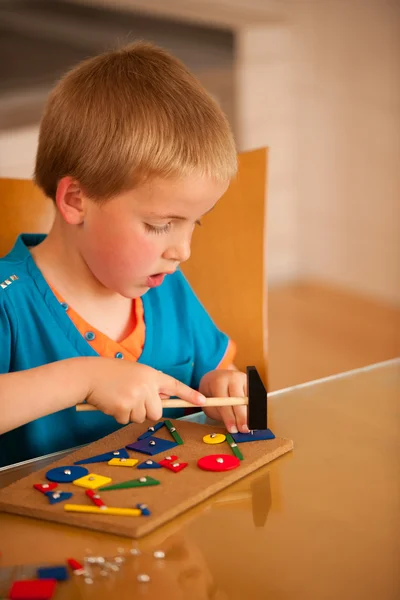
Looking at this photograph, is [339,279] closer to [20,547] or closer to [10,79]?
[10,79]

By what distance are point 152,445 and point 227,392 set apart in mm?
234

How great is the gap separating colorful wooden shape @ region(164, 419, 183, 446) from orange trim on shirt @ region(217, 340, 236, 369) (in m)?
0.32

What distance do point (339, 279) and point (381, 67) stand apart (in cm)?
102

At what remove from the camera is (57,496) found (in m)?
0.72

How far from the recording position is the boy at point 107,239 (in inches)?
34.9

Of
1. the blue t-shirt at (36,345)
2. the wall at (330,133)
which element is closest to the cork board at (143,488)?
the blue t-shirt at (36,345)

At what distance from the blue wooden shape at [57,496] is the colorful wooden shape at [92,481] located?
2 cm

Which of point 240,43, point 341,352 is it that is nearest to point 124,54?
point 341,352

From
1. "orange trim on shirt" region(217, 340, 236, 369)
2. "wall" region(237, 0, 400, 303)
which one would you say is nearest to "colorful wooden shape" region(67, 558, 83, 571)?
"orange trim on shirt" region(217, 340, 236, 369)

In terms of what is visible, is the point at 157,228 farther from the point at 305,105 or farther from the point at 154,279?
the point at 305,105

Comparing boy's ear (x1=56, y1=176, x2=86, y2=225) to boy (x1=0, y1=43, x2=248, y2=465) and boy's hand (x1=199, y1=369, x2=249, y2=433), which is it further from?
boy's hand (x1=199, y1=369, x2=249, y2=433)

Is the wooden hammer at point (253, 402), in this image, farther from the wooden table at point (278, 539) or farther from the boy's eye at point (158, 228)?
the boy's eye at point (158, 228)

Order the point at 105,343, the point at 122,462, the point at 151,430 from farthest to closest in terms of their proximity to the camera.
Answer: the point at 105,343 < the point at 151,430 < the point at 122,462

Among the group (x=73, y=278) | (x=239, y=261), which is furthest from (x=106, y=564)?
(x=239, y=261)
